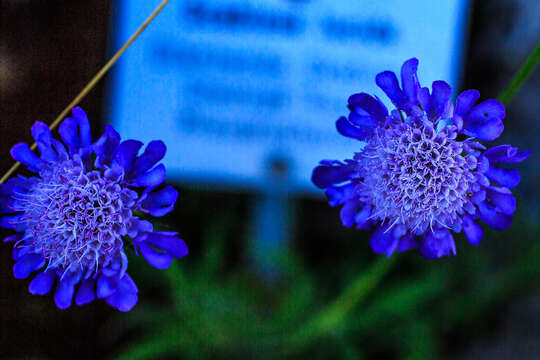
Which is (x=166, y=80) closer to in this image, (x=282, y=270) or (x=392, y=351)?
(x=282, y=270)

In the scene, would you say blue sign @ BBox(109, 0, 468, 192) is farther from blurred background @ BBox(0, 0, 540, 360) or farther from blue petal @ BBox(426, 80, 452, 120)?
blue petal @ BBox(426, 80, 452, 120)

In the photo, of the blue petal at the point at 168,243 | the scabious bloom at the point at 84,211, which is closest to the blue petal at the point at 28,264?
the scabious bloom at the point at 84,211

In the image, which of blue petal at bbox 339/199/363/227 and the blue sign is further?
the blue sign

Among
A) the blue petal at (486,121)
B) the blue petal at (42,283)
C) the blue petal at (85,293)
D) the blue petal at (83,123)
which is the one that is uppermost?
the blue petal at (486,121)

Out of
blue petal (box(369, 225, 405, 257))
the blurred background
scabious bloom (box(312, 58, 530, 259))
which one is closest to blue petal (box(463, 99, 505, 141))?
scabious bloom (box(312, 58, 530, 259))

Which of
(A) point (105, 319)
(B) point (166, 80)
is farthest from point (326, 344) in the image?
(B) point (166, 80)

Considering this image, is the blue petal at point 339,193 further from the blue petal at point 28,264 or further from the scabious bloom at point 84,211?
the blue petal at point 28,264
